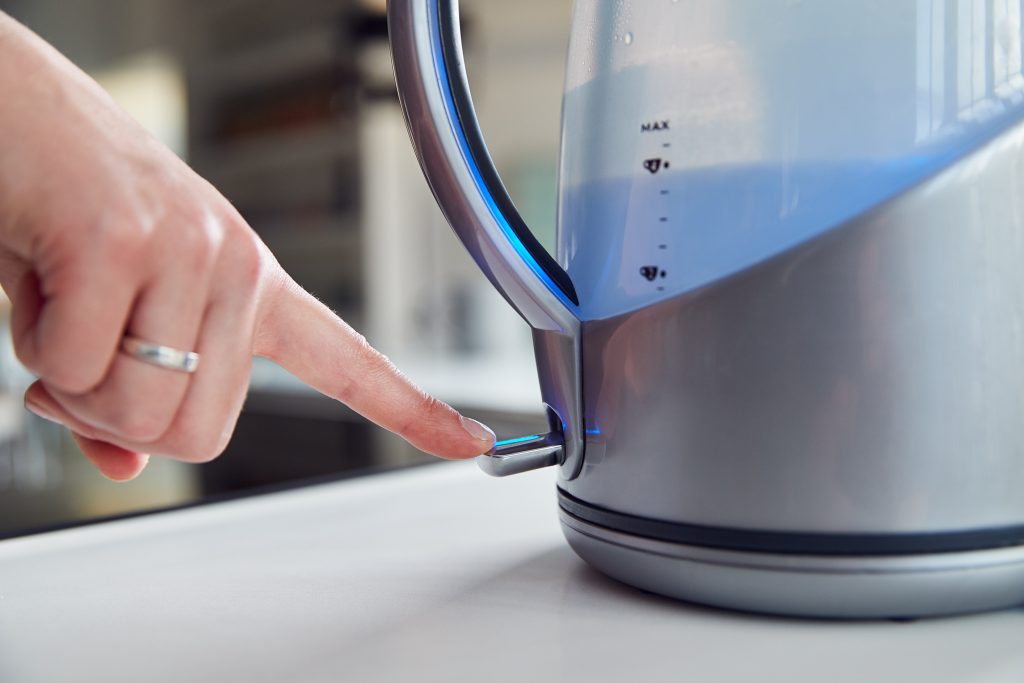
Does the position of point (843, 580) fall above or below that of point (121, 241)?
below

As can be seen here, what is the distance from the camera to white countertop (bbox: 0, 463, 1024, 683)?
31 cm

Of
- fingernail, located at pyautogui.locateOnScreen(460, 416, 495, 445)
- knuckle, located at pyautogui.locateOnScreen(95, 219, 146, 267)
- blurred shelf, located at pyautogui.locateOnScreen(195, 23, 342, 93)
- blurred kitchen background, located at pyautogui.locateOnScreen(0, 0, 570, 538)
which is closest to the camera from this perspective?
knuckle, located at pyautogui.locateOnScreen(95, 219, 146, 267)

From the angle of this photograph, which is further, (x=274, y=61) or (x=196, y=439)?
(x=274, y=61)

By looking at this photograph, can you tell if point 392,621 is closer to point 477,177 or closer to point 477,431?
point 477,431

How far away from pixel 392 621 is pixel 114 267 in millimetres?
179

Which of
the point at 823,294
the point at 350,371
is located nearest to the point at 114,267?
the point at 350,371

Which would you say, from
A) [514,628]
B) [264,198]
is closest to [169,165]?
[514,628]

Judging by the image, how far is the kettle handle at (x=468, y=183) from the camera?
35 centimetres

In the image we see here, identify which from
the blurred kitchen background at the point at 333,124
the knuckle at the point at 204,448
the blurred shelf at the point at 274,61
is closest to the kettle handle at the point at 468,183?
the knuckle at the point at 204,448

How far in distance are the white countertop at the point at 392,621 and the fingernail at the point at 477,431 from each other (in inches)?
2.8

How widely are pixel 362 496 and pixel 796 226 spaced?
38 centimetres

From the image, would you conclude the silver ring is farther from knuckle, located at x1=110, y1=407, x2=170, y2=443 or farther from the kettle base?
the kettle base

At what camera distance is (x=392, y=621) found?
0.36 m

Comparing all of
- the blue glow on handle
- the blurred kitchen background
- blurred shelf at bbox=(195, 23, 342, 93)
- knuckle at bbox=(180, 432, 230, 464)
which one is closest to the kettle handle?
the blue glow on handle
